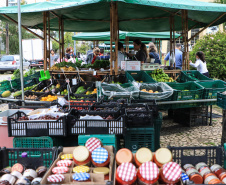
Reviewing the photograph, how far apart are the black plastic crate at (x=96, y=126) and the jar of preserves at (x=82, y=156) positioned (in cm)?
122

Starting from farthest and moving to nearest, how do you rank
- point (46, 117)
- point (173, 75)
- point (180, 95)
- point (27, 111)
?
point (173, 75), point (180, 95), point (27, 111), point (46, 117)

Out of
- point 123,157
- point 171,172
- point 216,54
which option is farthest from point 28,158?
point 216,54

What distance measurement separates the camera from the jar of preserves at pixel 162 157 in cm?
250

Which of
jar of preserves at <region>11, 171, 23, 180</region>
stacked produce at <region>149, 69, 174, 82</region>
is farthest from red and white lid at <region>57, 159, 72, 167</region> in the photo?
stacked produce at <region>149, 69, 174, 82</region>

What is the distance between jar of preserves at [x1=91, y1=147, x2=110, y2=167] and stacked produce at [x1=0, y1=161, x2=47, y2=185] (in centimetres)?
49

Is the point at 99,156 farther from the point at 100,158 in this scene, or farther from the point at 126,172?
the point at 126,172

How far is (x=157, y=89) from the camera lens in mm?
6793

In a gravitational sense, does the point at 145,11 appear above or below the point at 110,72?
above

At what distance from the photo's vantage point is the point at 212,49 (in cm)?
1200

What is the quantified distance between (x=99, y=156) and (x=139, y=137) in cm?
167

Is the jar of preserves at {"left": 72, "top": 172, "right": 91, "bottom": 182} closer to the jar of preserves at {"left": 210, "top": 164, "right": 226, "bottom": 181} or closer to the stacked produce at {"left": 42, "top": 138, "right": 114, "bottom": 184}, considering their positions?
the stacked produce at {"left": 42, "top": 138, "right": 114, "bottom": 184}

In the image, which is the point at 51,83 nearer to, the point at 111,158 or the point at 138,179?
the point at 111,158

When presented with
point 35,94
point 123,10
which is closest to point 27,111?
point 35,94

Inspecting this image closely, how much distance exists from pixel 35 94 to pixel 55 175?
4936 mm
